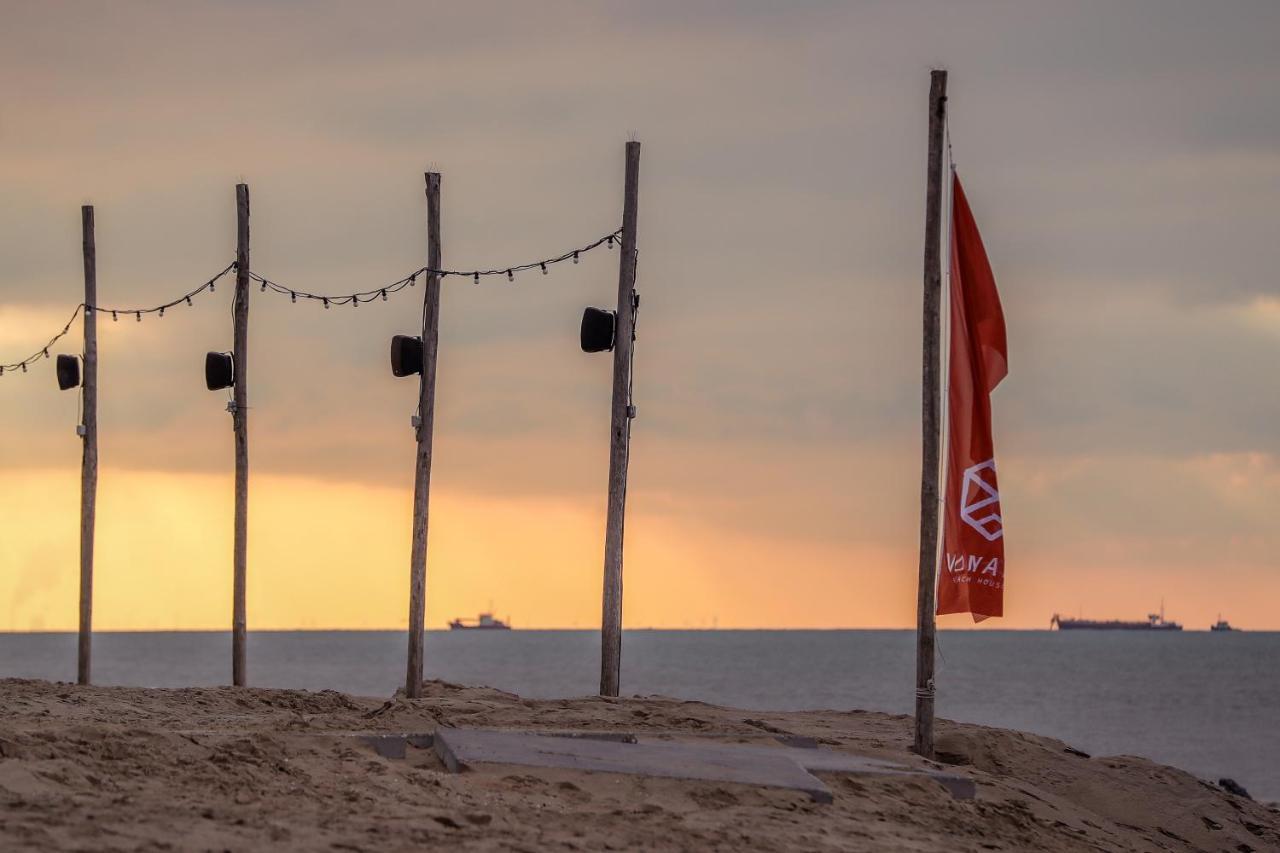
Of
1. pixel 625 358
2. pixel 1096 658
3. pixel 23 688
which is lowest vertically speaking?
pixel 1096 658

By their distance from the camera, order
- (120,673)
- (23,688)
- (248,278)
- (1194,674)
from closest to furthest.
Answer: (23,688) → (248,278) → (120,673) → (1194,674)

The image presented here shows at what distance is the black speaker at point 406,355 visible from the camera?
83.6ft

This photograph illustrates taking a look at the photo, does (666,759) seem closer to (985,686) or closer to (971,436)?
(971,436)

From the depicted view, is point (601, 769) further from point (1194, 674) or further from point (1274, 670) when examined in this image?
point (1274, 670)

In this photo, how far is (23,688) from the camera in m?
23.5

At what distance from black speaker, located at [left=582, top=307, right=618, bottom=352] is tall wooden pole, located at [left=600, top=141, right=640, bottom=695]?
199 mm

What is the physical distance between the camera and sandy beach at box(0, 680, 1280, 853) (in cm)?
1286

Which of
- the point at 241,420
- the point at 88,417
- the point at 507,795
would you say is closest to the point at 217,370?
the point at 241,420

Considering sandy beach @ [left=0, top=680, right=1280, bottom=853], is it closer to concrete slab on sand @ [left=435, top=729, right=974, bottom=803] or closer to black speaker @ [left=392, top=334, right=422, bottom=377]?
concrete slab on sand @ [left=435, top=729, right=974, bottom=803]

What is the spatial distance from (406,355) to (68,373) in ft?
30.6

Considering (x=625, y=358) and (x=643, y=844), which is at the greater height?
(x=625, y=358)

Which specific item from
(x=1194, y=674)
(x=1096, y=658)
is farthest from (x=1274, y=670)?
(x=1096, y=658)

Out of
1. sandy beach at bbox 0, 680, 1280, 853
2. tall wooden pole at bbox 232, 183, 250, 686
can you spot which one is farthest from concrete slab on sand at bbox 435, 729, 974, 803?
tall wooden pole at bbox 232, 183, 250, 686

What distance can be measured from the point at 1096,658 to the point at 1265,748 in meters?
112
